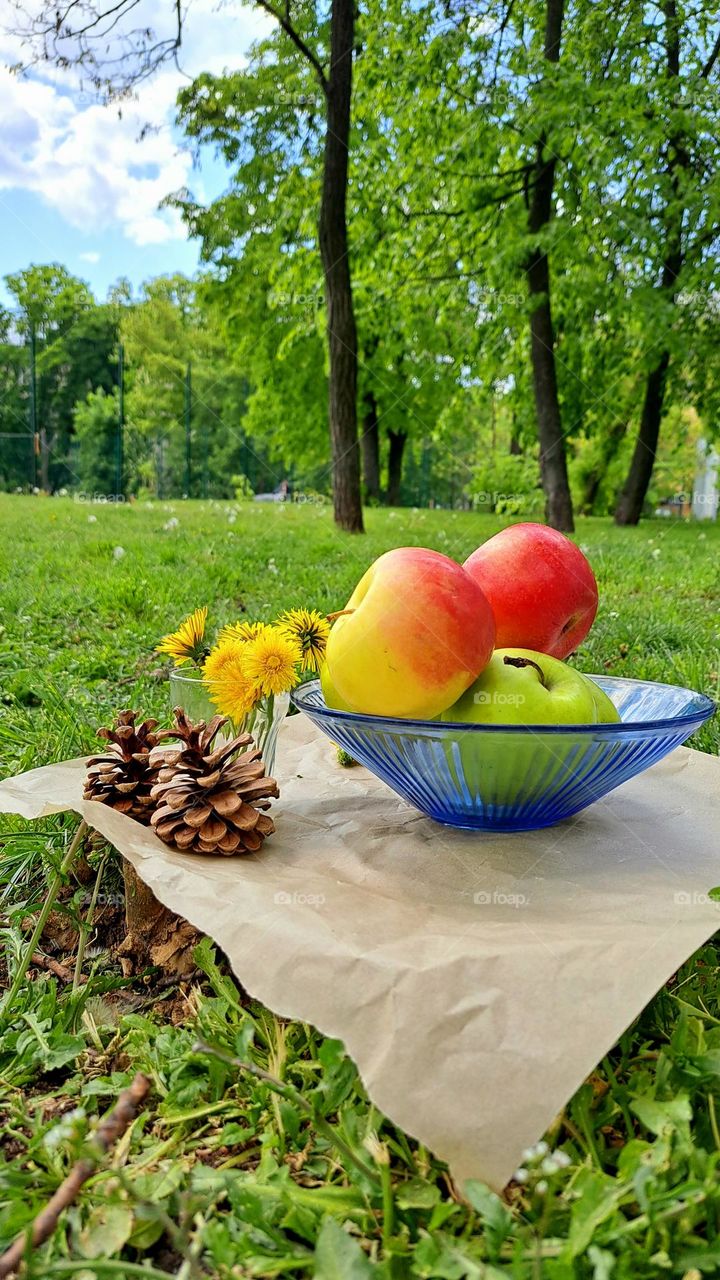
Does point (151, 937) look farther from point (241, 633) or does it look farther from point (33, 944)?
point (241, 633)

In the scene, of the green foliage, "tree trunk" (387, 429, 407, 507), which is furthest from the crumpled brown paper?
the green foliage

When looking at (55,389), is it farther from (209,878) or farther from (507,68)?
(209,878)

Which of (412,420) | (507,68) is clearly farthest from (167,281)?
(507,68)

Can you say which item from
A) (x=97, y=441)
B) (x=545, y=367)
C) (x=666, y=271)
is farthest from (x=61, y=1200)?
(x=97, y=441)

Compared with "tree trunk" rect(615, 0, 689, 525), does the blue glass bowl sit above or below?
below

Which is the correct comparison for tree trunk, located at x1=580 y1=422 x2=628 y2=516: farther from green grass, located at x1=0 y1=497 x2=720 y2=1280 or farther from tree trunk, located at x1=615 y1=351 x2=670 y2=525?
green grass, located at x1=0 y1=497 x2=720 y2=1280

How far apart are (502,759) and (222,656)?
0.53 metres

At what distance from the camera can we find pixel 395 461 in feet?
77.6

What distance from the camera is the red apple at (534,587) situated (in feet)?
5.17

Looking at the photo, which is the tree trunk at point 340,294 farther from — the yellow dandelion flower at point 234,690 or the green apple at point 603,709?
the green apple at point 603,709

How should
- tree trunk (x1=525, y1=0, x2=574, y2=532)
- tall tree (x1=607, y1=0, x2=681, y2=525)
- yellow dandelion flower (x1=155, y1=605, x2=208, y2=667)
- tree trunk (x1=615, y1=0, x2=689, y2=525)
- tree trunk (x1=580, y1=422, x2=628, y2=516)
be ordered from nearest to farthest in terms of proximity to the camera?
yellow dandelion flower (x1=155, y1=605, x2=208, y2=667) < tree trunk (x1=525, y1=0, x2=574, y2=532) < tall tree (x1=607, y1=0, x2=681, y2=525) < tree trunk (x1=615, y1=0, x2=689, y2=525) < tree trunk (x1=580, y1=422, x2=628, y2=516)

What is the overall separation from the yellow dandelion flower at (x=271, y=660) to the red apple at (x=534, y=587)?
0.36m

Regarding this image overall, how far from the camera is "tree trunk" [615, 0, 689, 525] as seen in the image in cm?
963

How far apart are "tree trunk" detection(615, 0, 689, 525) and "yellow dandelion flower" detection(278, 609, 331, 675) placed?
898 cm
